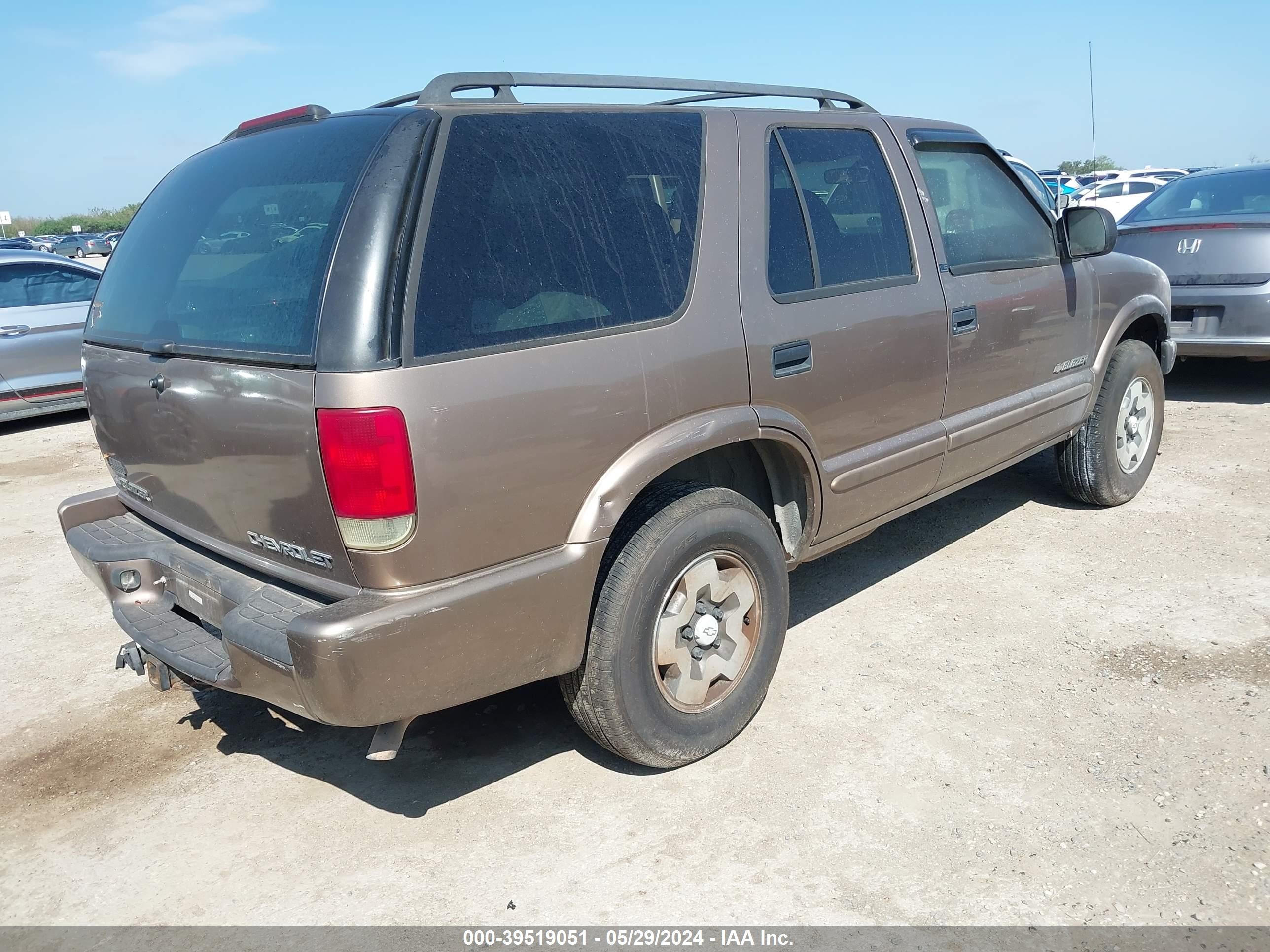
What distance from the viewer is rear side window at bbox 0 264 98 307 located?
340 inches

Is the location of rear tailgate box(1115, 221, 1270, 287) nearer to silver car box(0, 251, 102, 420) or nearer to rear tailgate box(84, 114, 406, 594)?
rear tailgate box(84, 114, 406, 594)

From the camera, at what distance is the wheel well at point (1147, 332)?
17.5ft

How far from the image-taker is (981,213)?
4309 millimetres

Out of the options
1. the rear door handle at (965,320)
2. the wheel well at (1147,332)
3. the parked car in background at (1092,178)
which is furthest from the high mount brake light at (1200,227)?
the parked car in background at (1092,178)

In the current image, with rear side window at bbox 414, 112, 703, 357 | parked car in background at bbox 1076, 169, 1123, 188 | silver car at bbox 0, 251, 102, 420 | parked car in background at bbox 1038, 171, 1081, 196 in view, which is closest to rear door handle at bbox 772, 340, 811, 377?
rear side window at bbox 414, 112, 703, 357

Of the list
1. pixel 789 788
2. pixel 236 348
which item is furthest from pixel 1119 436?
pixel 236 348

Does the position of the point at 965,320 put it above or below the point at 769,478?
above

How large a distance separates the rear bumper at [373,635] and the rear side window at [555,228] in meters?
0.61

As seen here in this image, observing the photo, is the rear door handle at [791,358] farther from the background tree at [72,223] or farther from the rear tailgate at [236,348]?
the background tree at [72,223]

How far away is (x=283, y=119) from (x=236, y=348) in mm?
864

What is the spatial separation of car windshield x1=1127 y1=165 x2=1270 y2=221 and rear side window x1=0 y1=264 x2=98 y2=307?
8.89 m

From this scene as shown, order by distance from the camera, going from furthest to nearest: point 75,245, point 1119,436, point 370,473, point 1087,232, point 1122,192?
point 75,245
point 1122,192
point 1119,436
point 1087,232
point 370,473

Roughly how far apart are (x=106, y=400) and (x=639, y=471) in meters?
1.71

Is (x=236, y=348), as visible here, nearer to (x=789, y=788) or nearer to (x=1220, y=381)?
(x=789, y=788)
